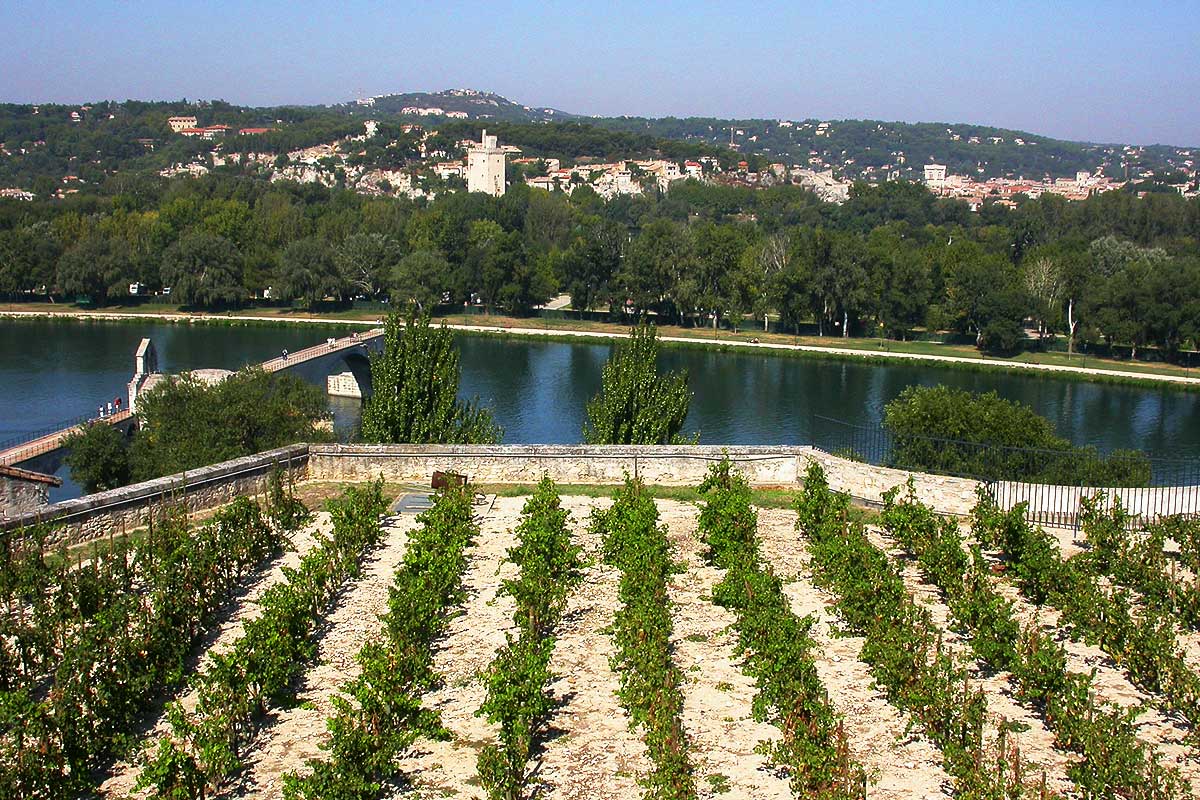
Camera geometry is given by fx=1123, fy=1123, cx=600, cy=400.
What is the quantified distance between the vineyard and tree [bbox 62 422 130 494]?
→ 621 inches

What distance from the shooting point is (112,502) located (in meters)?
13.8

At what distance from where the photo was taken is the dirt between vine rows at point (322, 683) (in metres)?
8.57

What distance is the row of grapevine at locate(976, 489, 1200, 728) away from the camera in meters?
9.80

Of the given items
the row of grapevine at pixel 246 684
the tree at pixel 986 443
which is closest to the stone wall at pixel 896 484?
the tree at pixel 986 443

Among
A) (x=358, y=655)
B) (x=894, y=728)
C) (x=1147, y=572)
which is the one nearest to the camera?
(x=894, y=728)

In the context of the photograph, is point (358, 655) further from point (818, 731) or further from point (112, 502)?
point (112, 502)

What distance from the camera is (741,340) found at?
204ft

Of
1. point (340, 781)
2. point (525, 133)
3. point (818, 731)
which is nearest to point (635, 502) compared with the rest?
point (818, 731)

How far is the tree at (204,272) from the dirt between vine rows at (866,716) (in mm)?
61990

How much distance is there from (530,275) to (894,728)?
6228 centimetres

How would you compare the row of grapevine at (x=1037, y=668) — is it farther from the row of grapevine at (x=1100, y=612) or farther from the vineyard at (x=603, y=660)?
the row of grapevine at (x=1100, y=612)

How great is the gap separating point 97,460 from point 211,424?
446cm

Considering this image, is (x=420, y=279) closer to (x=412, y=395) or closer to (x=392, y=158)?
A: (x=412, y=395)

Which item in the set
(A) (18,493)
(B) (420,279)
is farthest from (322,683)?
(B) (420,279)
